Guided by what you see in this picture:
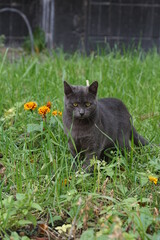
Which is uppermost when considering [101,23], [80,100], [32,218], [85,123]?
[101,23]

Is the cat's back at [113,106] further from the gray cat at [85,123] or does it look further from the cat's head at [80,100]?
the cat's head at [80,100]

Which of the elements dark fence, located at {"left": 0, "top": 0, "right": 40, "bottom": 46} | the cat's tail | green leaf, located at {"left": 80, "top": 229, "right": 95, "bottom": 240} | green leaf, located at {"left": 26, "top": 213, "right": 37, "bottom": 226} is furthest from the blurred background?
green leaf, located at {"left": 80, "top": 229, "right": 95, "bottom": 240}

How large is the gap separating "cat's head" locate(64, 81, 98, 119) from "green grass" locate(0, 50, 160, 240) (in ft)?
0.70

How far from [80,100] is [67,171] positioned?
506 mm

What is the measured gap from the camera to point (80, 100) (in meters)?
2.83

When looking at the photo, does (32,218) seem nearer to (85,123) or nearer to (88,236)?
(88,236)

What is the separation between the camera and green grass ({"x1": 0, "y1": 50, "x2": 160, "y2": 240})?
84.7 inches

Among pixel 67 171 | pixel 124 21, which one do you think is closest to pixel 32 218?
pixel 67 171

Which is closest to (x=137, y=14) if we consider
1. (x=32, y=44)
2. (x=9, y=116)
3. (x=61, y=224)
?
(x=32, y=44)

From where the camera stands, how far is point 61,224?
2.32 meters

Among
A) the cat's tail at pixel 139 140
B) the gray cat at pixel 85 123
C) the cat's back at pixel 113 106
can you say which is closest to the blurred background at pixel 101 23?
the cat's back at pixel 113 106

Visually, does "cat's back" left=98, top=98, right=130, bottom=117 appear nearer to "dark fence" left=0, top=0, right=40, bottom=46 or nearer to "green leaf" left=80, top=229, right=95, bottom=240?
"green leaf" left=80, top=229, right=95, bottom=240

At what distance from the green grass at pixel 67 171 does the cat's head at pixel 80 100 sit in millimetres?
214

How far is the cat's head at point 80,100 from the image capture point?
280cm
